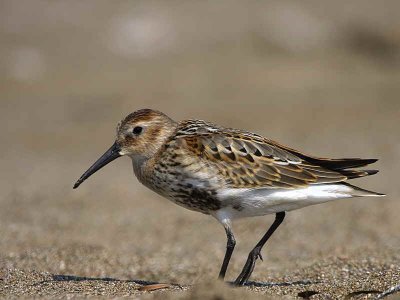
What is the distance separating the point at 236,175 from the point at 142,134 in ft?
3.40

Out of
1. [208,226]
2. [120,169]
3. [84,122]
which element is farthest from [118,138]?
[84,122]

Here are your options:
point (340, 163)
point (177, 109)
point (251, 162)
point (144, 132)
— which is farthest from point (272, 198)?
point (177, 109)

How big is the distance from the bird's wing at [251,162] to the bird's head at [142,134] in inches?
9.2

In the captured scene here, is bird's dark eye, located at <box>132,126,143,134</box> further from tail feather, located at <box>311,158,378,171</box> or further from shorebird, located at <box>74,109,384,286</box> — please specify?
tail feather, located at <box>311,158,378,171</box>

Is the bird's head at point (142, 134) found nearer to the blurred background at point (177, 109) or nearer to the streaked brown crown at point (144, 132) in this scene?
the streaked brown crown at point (144, 132)

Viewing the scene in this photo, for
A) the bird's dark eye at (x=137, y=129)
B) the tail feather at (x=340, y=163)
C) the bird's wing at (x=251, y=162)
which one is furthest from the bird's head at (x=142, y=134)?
the tail feather at (x=340, y=163)

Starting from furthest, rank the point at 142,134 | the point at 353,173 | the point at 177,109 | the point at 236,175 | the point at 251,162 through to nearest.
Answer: the point at 177,109
the point at 142,134
the point at 353,173
the point at 251,162
the point at 236,175

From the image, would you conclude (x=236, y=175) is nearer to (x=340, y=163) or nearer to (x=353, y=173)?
(x=340, y=163)

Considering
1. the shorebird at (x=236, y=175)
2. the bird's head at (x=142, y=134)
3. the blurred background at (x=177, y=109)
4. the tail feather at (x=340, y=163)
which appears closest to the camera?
the shorebird at (x=236, y=175)

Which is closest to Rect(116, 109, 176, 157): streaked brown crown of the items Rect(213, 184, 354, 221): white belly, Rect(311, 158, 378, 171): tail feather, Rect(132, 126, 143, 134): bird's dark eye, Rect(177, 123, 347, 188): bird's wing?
Rect(132, 126, 143, 134): bird's dark eye

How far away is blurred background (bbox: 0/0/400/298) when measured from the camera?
9539 millimetres

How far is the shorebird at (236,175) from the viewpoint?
6.73 metres

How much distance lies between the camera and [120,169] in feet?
47.1

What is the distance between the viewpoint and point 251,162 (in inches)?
271
